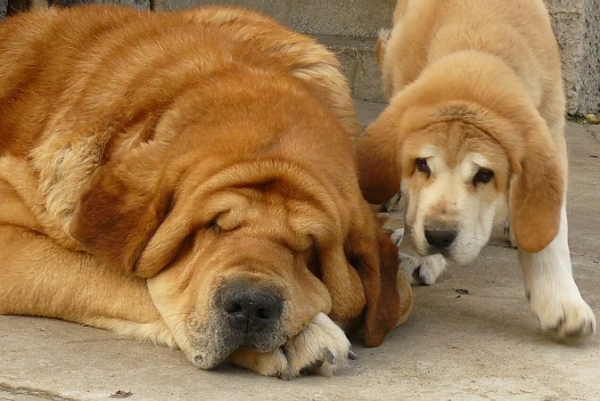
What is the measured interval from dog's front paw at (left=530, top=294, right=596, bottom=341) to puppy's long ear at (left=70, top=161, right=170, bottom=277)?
4.17 feet

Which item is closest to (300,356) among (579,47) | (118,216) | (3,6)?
(118,216)

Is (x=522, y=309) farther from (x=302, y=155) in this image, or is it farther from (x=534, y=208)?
(x=302, y=155)

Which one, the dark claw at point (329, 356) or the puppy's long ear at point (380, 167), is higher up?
the puppy's long ear at point (380, 167)

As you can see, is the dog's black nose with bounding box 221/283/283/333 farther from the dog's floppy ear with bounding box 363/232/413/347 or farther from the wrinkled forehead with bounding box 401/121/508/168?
the wrinkled forehead with bounding box 401/121/508/168

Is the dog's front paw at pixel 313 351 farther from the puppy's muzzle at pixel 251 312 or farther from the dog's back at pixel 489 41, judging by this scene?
the dog's back at pixel 489 41

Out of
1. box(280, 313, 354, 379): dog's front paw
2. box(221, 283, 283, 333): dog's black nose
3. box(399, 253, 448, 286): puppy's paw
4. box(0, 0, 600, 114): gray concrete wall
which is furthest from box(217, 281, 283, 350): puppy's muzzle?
box(0, 0, 600, 114): gray concrete wall

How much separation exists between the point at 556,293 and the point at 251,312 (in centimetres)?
117

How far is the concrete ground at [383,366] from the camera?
295 cm

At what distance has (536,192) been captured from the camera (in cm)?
377

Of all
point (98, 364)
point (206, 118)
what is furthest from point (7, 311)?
point (206, 118)

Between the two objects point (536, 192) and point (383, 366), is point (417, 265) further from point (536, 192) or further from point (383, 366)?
point (383, 366)

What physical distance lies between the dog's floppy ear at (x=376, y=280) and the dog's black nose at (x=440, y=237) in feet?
0.73

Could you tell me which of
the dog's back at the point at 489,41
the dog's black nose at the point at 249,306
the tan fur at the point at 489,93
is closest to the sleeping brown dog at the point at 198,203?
the dog's black nose at the point at 249,306

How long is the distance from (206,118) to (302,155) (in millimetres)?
328
